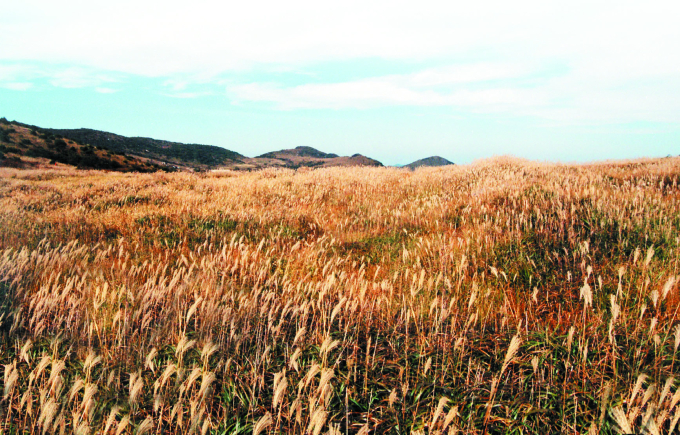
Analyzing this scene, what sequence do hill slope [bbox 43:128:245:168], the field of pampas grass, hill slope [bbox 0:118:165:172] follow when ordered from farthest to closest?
hill slope [bbox 43:128:245:168] → hill slope [bbox 0:118:165:172] → the field of pampas grass

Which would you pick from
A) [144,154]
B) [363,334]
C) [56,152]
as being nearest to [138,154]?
[144,154]

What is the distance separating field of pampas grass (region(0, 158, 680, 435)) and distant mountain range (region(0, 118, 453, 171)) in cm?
3874

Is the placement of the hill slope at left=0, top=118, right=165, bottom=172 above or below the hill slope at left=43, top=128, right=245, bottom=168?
below

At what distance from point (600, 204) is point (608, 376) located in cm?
378

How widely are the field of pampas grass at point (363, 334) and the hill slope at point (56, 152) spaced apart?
1854 inches

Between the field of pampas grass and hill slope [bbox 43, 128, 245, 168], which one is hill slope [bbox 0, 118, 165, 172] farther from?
the field of pampas grass

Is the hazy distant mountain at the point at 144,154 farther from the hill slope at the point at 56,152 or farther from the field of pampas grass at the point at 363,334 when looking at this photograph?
the field of pampas grass at the point at 363,334

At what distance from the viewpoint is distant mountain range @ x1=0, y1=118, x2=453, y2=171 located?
48.6m

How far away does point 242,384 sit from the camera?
2.14 metres

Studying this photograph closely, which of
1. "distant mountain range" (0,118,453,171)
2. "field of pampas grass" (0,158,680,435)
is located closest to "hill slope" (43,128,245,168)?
"distant mountain range" (0,118,453,171)

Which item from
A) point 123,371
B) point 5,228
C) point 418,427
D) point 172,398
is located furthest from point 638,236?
point 5,228

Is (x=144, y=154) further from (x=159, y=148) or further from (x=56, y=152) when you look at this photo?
(x=56, y=152)

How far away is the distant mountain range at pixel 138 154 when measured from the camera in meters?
48.6

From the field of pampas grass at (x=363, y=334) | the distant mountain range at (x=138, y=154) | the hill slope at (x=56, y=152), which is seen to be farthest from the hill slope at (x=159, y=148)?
the field of pampas grass at (x=363, y=334)
